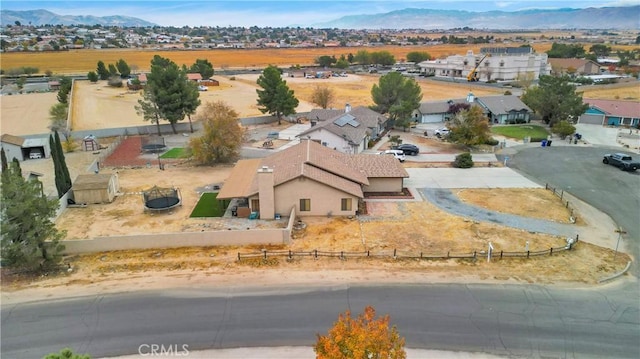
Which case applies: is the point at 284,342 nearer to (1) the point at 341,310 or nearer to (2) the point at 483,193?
(1) the point at 341,310

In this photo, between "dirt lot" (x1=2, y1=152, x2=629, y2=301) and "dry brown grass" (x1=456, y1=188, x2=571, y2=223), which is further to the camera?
"dry brown grass" (x1=456, y1=188, x2=571, y2=223)

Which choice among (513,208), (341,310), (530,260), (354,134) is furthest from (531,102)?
(341,310)

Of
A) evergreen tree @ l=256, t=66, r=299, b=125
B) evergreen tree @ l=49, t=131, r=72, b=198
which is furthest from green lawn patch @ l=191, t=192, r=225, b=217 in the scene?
evergreen tree @ l=256, t=66, r=299, b=125

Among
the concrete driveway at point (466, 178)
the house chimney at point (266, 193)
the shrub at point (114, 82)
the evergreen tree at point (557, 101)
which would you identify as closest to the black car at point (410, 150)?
the concrete driveway at point (466, 178)

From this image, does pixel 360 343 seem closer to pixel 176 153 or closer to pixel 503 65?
pixel 176 153

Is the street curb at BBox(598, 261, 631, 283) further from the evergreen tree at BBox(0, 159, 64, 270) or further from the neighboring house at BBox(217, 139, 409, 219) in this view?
the evergreen tree at BBox(0, 159, 64, 270)

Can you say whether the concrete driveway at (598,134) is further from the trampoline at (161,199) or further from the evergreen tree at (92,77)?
the evergreen tree at (92,77)
